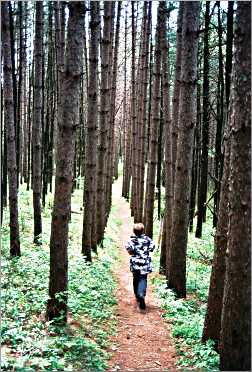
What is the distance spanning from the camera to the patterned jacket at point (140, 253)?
816 cm

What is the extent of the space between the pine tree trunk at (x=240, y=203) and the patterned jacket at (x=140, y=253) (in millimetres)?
3939

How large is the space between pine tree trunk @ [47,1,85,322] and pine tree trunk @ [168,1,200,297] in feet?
9.06

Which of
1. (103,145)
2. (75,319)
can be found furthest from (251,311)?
(103,145)

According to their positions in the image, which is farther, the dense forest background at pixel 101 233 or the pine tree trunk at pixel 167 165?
the pine tree trunk at pixel 167 165

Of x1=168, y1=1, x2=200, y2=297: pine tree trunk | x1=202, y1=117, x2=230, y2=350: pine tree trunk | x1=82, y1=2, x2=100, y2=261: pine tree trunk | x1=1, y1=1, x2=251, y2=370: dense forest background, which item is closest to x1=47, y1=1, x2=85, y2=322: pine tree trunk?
x1=1, y1=1, x2=251, y2=370: dense forest background

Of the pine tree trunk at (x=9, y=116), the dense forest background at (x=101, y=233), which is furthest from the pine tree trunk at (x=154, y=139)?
the pine tree trunk at (x=9, y=116)

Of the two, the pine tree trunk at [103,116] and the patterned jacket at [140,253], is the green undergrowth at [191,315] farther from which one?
the pine tree trunk at [103,116]

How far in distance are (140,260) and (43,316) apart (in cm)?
252

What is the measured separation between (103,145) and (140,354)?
6851mm

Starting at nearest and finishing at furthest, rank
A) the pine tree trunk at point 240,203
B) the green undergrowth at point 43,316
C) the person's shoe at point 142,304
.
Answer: the pine tree trunk at point 240,203 → the green undergrowth at point 43,316 → the person's shoe at point 142,304

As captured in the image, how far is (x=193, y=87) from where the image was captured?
7902 mm

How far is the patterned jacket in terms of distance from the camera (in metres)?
8.16

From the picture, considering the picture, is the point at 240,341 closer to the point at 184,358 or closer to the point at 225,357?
the point at 225,357

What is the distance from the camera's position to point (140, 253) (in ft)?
27.0
